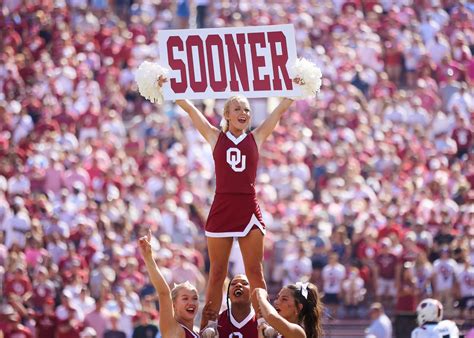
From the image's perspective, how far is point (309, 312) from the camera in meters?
8.16

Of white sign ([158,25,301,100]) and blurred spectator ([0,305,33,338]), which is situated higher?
white sign ([158,25,301,100])

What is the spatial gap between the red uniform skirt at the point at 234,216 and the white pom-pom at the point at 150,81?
0.75 m

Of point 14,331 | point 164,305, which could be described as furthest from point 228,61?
point 14,331

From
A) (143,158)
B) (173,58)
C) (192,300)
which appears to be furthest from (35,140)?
(192,300)

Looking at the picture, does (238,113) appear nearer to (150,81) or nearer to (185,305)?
(150,81)

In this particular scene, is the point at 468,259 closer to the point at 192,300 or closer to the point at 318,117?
the point at 318,117

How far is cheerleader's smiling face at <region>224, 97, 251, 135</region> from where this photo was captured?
8.94 metres

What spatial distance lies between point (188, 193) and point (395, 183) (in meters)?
2.54

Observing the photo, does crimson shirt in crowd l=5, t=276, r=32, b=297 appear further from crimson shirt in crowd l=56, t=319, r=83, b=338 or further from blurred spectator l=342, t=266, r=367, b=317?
blurred spectator l=342, t=266, r=367, b=317

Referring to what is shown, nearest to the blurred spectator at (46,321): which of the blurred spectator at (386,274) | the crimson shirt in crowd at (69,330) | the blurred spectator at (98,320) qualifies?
the crimson shirt in crowd at (69,330)


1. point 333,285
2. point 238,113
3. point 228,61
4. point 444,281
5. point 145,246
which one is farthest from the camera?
point 333,285

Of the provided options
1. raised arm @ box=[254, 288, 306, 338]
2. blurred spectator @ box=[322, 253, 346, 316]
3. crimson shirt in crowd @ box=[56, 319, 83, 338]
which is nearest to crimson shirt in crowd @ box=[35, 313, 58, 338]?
crimson shirt in crowd @ box=[56, 319, 83, 338]

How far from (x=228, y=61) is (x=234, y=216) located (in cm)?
103

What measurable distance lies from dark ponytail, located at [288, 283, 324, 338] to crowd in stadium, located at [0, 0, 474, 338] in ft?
19.9
